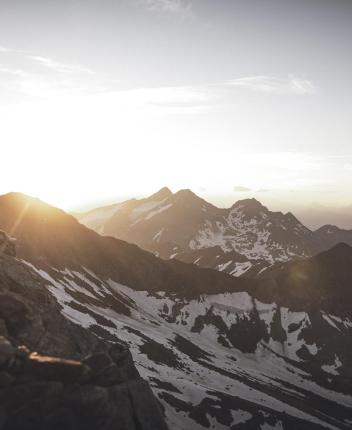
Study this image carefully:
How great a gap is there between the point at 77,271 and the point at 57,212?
39493 millimetres

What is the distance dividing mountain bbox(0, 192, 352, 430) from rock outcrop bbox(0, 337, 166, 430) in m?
15.4

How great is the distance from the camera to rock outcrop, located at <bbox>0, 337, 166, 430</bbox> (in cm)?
2208

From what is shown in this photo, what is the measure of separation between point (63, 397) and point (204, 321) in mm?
143902

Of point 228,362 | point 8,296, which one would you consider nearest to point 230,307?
point 228,362

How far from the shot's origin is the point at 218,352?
138 meters

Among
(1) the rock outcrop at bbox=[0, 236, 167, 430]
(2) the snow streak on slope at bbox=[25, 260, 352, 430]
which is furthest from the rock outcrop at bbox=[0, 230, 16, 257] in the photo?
(2) the snow streak on slope at bbox=[25, 260, 352, 430]

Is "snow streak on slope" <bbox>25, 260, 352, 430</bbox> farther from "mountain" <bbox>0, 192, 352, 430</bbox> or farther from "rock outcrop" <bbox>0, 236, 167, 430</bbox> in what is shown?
Result: "rock outcrop" <bbox>0, 236, 167, 430</bbox>

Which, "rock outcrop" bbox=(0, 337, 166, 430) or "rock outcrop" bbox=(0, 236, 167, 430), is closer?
"rock outcrop" bbox=(0, 337, 166, 430)

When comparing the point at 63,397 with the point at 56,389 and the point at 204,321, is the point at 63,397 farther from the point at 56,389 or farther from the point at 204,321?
the point at 204,321

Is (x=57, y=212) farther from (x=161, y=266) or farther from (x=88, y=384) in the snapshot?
(x=88, y=384)

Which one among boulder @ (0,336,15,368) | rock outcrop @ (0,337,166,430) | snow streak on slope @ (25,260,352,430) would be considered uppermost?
boulder @ (0,336,15,368)

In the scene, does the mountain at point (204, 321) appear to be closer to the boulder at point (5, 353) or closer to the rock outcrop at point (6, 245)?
the rock outcrop at point (6, 245)

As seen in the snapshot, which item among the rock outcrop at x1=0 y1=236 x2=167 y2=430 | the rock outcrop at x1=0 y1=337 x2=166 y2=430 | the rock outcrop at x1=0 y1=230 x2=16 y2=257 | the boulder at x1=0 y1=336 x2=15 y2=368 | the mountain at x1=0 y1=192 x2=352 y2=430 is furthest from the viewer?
the mountain at x1=0 y1=192 x2=352 y2=430

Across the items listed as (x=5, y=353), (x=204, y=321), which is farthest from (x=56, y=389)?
(x=204, y=321)
